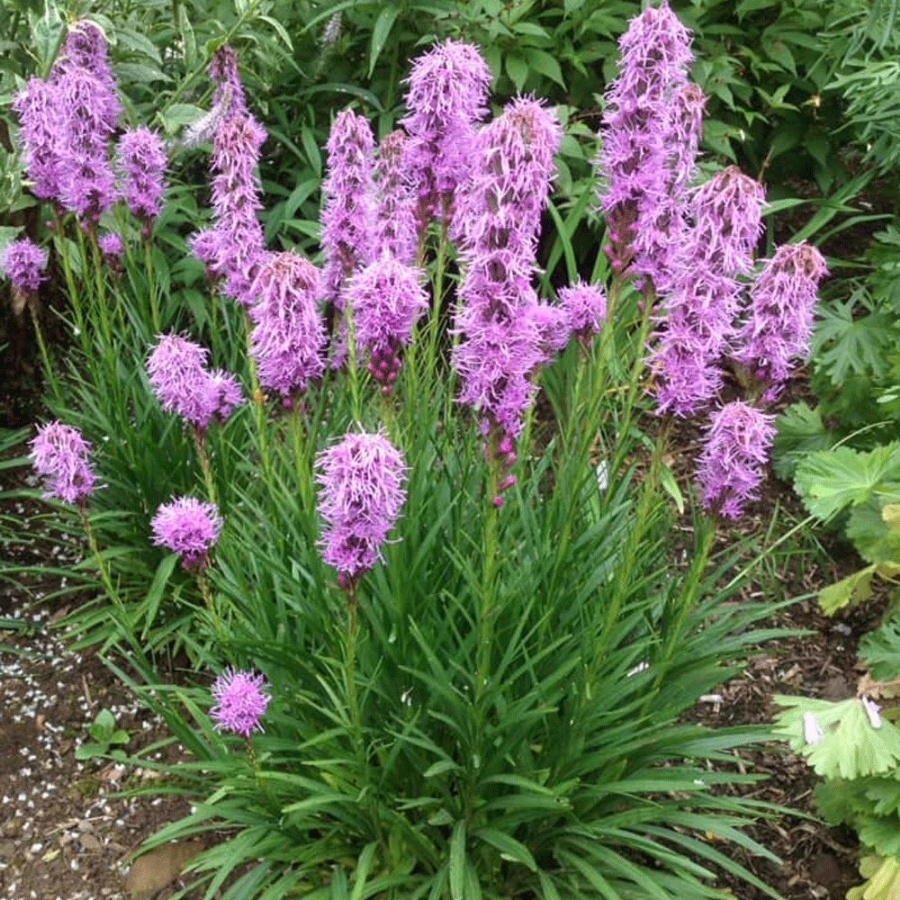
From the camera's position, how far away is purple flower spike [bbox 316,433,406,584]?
6.56 ft

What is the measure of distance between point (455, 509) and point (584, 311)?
62cm

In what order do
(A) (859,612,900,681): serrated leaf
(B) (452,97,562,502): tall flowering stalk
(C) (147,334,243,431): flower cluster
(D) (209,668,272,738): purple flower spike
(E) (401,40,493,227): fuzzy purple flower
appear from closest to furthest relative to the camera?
(B) (452,97,562,502): tall flowering stalk < (E) (401,40,493,227): fuzzy purple flower < (D) (209,668,272,738): purple flower spike < (C) (147,334,243,431): flower cluster < (A) (859,612,900,681): serrated leaf

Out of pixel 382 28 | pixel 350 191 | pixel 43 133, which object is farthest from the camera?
pixel 382 28

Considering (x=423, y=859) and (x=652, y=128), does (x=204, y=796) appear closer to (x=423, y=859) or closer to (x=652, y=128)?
(x=423, y=859)

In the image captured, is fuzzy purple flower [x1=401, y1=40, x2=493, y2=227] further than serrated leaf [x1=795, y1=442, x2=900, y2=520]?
No

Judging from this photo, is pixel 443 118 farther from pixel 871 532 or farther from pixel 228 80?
pixel 871 532

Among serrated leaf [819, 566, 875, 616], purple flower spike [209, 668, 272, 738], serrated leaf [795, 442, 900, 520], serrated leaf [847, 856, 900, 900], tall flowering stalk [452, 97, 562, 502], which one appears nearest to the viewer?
tall flowering stalk [452, 97, 562, 502]

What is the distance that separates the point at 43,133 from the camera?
3.04 metres

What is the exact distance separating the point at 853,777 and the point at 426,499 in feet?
4.08

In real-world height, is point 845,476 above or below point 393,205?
below

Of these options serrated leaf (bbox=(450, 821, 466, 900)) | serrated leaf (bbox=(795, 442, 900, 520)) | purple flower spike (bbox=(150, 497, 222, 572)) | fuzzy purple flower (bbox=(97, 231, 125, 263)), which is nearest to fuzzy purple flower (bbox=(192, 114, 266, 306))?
purple flower spike (bbox=(150, 497, 222, 572))

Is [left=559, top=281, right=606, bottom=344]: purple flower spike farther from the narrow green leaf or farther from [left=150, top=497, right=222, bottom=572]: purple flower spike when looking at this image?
the narrow green leaf

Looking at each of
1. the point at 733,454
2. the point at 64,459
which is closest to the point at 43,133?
the point at 64,459

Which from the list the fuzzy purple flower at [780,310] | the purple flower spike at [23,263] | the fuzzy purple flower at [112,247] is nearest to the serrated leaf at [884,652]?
the fuzzy purple flower at [780,310]
